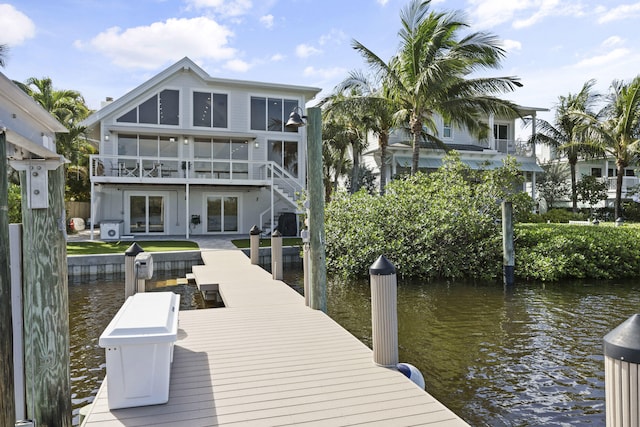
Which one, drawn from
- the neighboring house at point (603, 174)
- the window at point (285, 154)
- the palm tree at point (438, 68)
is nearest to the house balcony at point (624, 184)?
the neighboring house at point (603, 174)

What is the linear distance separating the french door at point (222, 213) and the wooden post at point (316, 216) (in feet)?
50.3

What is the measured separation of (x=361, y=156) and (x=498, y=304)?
1828cm

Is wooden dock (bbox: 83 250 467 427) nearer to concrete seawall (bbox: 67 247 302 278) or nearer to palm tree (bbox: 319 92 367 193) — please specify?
concrete seawall (bbox: 67 247 302 278)

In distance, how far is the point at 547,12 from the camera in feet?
34.7

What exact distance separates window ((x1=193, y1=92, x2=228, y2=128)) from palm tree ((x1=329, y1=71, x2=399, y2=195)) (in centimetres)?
520

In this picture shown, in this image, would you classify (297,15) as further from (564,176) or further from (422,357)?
(564,176)

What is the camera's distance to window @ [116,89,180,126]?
20141 millimetres

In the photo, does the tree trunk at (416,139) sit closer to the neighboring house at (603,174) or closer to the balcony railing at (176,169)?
the balcony railing at (176,169)

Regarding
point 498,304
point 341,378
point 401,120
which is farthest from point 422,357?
point 401,120

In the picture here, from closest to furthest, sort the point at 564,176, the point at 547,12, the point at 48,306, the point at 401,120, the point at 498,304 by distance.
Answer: the point at 48,306 < the point at 498,304 < the point at 547,12 < the point at 401,120 < the point at 564,176

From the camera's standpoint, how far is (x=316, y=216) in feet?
23.3

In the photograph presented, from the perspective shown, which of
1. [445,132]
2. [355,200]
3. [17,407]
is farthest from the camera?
[445,132]

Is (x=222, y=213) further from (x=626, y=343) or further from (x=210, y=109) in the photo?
(x=626, y=343)

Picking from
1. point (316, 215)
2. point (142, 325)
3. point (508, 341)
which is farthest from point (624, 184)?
point (142, 325)
